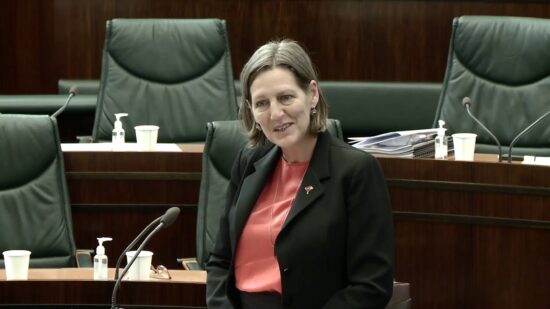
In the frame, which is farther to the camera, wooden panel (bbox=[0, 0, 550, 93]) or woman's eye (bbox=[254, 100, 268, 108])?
wooden panel (bbox=[0, 0, 550, 93])

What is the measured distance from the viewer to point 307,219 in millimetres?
2389

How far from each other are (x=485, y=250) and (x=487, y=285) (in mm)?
108

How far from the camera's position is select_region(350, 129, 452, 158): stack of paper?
381 centimetres

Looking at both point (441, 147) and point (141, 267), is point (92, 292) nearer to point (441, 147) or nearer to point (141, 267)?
point (141, 267)

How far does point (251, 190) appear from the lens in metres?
2.51

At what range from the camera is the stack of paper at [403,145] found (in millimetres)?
3809

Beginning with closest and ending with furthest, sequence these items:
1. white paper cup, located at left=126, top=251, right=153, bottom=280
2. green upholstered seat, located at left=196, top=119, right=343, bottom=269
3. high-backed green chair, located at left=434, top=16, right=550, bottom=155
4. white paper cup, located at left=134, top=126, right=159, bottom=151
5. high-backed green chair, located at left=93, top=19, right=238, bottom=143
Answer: white paper cup, located at left=126, top=251, right=153, bottom=280 → green upholstered seat, located at left=196, top=119, right=343, bottom=269 → white paper cup, located at left=134, top=126, right=159, bottom=151 → high-backed green chair, located at left=434, top=16, right=550, bottom=155 → high-backed green chair, located at left=93, top=19, right=238, bottom=143

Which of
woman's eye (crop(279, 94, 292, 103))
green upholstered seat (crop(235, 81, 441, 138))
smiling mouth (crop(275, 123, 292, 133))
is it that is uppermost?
woman's eye (crop(279, 94, 292, 103))

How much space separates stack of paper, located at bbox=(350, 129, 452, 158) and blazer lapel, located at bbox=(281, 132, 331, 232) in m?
1.39

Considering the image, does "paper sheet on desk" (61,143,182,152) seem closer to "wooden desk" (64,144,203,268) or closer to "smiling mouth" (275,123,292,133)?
"wooden desk" (64,144,203,268)

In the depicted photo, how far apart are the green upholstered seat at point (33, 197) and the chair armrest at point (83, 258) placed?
0.02m

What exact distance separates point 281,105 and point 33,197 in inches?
60.1

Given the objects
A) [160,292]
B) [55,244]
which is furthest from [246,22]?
[160,292]

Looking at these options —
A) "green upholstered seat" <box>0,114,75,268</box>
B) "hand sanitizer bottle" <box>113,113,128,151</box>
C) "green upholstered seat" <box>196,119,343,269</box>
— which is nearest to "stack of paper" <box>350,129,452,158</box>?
"green upholstered seat" <box>196,119,343,269</box>
